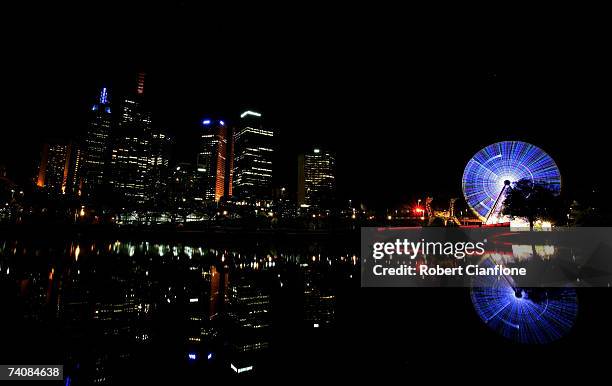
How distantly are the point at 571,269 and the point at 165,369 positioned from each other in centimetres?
1708

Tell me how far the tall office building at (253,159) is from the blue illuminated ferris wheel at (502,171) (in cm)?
12686

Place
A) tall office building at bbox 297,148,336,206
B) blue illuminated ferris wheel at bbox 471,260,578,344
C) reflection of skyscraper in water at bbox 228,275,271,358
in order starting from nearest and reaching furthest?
1. reflection of skyscraper in water at bbox 228,275,271,358
2. blue illuminated ferris wheel at bbox 471,260,578,344
3. tall office building at bbox 297,148,336,206

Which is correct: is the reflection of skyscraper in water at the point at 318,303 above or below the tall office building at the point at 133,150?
below

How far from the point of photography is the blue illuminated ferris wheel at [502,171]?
37969mm

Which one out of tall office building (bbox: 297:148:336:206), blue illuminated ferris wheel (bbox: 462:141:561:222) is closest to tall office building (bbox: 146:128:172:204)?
tall office building (bbox: 297:148:336:206)

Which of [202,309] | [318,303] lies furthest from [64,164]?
[318,303]

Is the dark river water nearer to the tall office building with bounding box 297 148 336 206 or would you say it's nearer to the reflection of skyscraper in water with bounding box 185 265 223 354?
the reflection of skyscraper in water with bounding box 185 265 223 354

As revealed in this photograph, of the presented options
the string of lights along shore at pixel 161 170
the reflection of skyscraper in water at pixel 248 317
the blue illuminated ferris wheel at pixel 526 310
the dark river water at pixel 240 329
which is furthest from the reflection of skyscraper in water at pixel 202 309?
the string of lights along shore at pixel 161 170

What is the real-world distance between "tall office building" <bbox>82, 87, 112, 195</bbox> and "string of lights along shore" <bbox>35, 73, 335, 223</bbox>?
0.33 m

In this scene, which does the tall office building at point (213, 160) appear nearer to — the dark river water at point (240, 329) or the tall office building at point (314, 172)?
the tall office building at point (314, 172)

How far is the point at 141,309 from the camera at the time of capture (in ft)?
27.6

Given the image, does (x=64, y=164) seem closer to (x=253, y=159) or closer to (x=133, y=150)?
(x=133, y=150)

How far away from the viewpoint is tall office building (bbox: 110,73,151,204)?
138m

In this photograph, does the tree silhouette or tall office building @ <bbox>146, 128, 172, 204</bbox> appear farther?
tall office building @ <bbox>146, 128, 172, 204</bbox>
